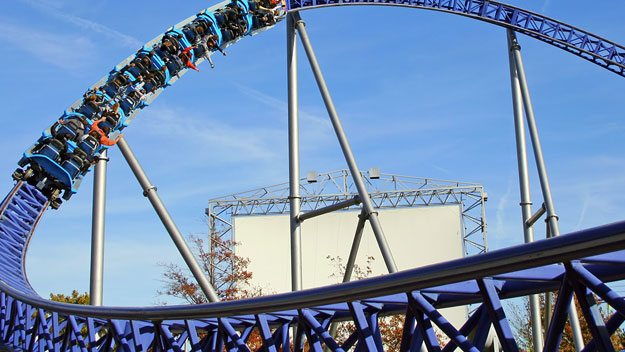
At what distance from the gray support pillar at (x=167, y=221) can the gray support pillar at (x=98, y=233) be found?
32 cm

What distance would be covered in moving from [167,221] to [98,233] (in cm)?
82

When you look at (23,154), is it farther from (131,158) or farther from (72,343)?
(72,343)

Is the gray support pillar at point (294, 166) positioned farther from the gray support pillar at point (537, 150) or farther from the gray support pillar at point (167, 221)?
the gray support pillar at point (537, 150)

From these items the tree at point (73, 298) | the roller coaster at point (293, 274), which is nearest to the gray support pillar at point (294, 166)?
the roller coaster at point (293, 274)

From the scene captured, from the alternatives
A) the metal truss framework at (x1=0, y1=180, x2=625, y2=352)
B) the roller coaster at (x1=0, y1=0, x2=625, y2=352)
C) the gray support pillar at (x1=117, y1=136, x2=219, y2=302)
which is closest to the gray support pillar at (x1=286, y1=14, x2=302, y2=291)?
the roller coaster at (x1=0, y1=0, x2=625, y2=352)

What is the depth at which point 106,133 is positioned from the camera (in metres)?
9.32

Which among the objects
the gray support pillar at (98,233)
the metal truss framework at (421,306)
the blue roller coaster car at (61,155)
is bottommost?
the metal truss framework at (421,306)

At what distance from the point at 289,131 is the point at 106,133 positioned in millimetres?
2410

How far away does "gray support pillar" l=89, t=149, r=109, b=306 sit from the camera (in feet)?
26.8

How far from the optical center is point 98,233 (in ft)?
27.6

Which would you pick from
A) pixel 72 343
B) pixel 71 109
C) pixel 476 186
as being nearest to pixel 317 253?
pixel 476 186

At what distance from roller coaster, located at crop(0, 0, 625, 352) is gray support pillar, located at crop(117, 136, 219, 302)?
1.0 inches

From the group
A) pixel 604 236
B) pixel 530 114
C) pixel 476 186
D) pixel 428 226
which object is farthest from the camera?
pixel 428 226

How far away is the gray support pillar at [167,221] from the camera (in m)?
8.47
